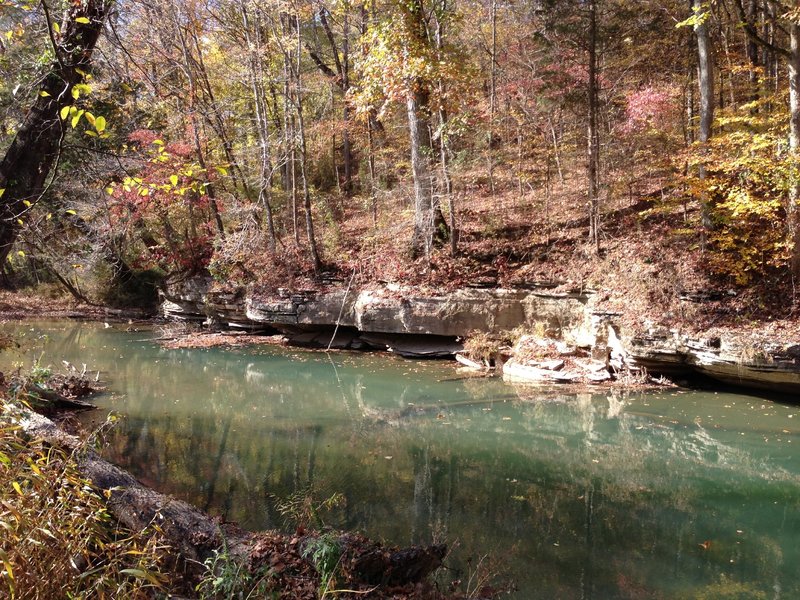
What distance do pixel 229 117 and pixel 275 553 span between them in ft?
65.0

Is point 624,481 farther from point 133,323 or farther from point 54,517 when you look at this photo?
point 133,323

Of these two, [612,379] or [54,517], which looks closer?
[54,517]

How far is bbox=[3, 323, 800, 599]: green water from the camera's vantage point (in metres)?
5.05

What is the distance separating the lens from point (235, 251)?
58.0ft

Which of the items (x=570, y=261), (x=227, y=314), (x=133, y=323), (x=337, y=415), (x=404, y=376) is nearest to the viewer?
(x=337, y=415)

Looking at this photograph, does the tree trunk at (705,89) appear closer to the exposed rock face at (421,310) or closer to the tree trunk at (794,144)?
the tree trunk at (794,144)

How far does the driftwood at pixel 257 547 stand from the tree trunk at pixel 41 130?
1.48 metres

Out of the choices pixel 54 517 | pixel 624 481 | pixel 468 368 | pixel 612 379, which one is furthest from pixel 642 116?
pixel 54 517

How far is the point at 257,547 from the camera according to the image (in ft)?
11.9

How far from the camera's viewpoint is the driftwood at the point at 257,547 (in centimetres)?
343

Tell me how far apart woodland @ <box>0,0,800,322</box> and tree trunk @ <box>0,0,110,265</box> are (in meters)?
0.01

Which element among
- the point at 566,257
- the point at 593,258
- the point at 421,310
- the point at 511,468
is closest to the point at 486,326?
the point at 421,310

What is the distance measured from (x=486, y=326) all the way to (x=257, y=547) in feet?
37.0

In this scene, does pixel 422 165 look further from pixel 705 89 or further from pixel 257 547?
pixel 257 547
